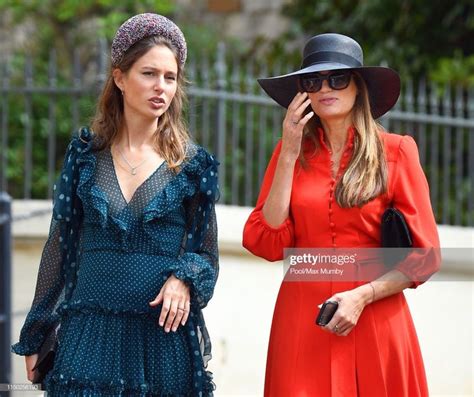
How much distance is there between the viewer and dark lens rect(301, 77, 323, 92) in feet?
13.2

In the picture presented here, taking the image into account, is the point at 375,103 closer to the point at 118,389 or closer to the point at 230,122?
the point at 118,389

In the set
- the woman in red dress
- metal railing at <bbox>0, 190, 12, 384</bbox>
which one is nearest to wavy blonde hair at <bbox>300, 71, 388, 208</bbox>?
the woman in red dress

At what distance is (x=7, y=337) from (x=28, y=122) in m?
3.04

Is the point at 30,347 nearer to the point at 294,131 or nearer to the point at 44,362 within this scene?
the point at 44,362

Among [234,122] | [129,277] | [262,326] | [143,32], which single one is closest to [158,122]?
[143,32]

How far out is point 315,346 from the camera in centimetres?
399

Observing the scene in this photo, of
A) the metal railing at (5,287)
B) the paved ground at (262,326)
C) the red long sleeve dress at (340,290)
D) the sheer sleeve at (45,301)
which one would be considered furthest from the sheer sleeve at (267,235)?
the paved ground at (262,326)

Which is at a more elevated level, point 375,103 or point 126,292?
point 375,103

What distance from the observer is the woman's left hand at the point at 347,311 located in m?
3.85

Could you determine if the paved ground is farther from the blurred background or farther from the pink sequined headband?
the pink sequined headband

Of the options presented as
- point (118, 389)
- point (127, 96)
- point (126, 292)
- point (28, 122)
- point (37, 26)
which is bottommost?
point (118, 389)

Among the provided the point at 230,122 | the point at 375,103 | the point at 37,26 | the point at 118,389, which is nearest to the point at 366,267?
the point at 375,103

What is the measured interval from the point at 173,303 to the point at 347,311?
0.57 meters

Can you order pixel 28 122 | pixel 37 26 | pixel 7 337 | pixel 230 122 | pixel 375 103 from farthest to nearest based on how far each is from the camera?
pixel 37 26, pixel 230 122, pixel 28 122, pixel 7 337, pixel 375 103
